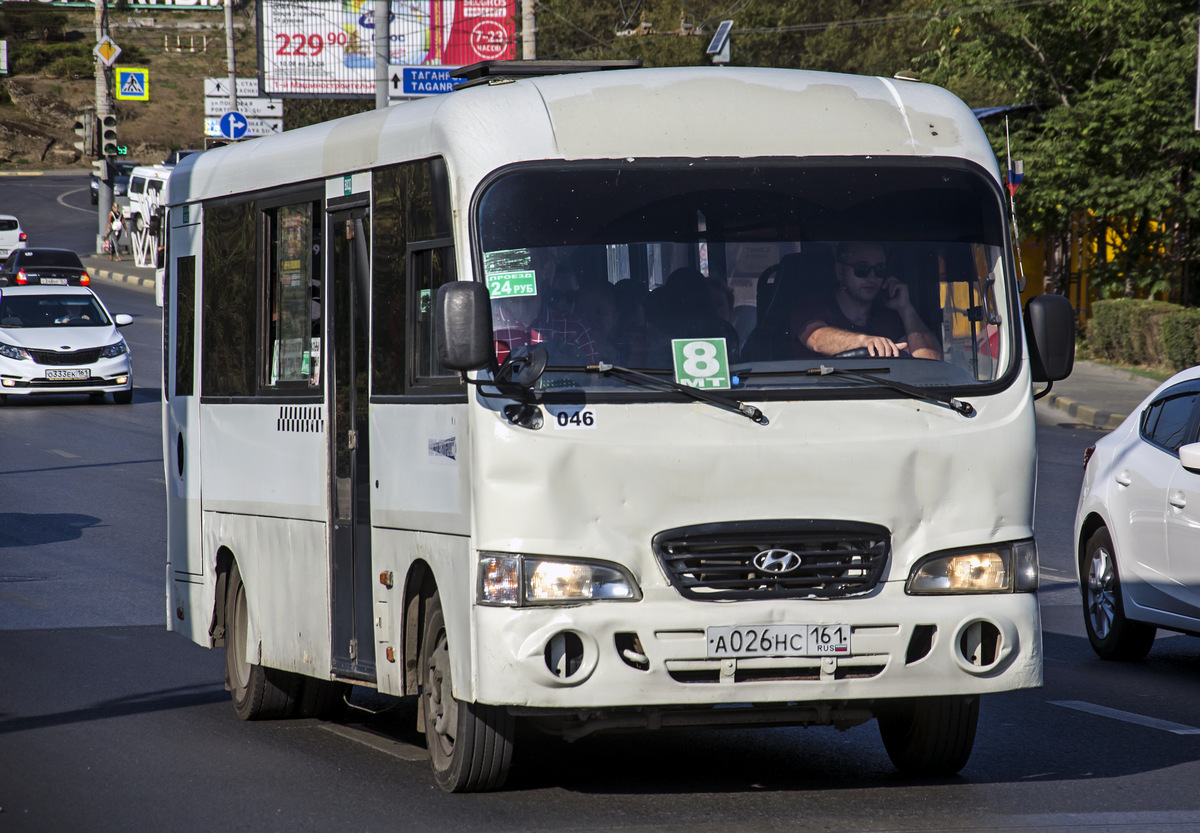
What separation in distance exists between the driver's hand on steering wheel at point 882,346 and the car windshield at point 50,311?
76.4ft

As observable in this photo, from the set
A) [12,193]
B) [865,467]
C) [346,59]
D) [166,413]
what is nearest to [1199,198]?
[166,413]

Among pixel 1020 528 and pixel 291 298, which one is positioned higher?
pixel 291 298

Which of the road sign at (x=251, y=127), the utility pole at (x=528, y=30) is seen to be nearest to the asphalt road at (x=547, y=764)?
the utility pole at (x=528, y=30)

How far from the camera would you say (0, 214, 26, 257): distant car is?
55969 mm

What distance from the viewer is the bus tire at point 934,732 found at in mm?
6984

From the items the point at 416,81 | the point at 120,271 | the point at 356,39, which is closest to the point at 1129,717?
the point at 416,81

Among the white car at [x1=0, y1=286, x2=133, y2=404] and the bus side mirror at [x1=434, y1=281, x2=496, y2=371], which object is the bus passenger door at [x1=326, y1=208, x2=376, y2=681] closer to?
the bus side mirror at [x1=434, y1=281, x2=496, y2=371]

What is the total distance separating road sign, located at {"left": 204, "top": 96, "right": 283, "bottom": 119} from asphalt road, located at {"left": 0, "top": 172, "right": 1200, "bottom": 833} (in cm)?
3717

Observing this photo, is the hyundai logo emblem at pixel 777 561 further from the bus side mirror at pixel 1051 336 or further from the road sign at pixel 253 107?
the road sign at pixel 253 107

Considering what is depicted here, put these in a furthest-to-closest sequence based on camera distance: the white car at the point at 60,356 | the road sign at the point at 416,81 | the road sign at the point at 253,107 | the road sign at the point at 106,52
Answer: the road sign at the point at 106,52 → the road sign at the point at 253,107 → the road sign at the point at 416,81 → the white car at the point at 60,356

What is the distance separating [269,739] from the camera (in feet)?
27.3

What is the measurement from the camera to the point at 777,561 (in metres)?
6.34

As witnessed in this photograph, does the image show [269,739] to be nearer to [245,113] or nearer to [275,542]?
[275,542]

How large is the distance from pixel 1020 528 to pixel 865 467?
A: 636mm
